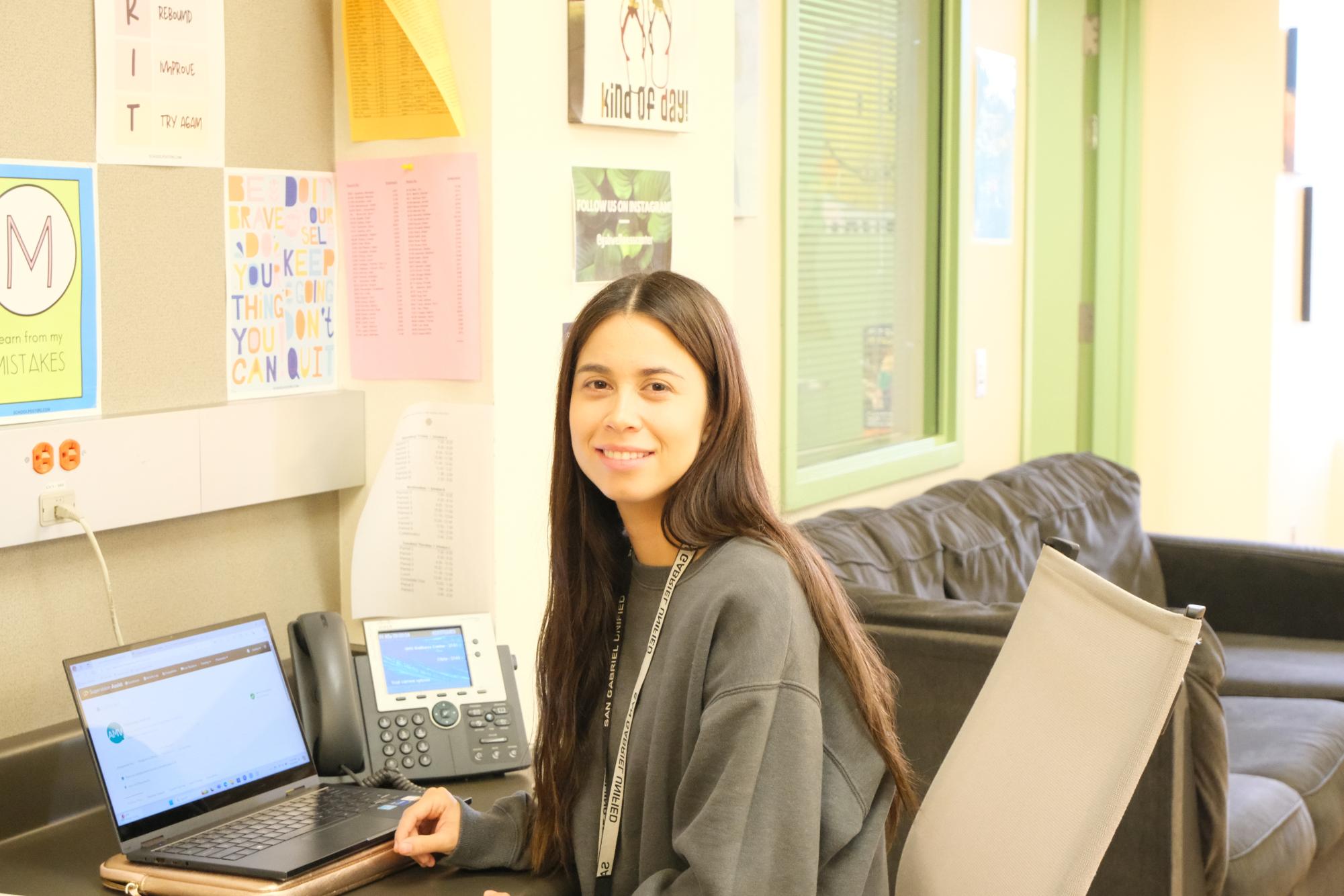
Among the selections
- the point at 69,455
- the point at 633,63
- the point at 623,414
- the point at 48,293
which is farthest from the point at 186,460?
the point at 633,63

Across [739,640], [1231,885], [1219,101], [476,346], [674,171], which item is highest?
[1219,101]

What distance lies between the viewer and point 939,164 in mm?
3734

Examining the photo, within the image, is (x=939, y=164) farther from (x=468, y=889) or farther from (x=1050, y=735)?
(x=468, y=889)

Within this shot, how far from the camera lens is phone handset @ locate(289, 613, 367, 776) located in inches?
64.2

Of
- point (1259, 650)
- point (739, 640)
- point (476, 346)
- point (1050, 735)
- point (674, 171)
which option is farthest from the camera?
point (1259, 650)

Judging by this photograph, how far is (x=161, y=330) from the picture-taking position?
1.79 m

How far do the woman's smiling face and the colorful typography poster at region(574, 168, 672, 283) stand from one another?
65 centimetres

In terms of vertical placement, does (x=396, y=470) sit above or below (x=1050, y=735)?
above

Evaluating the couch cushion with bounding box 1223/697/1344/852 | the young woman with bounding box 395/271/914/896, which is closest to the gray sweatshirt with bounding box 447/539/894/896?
the young woman with bounding box 395/271/914/896

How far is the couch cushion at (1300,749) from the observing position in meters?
2.66

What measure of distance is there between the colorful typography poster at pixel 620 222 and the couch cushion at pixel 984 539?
1216 mm

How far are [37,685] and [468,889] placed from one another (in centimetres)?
64

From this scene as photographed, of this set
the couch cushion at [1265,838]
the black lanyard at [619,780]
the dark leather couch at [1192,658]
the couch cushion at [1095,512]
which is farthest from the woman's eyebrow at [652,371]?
the couch cushion at [1095,512]

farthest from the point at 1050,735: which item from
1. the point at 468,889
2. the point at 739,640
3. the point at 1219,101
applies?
the point at 1219,101
